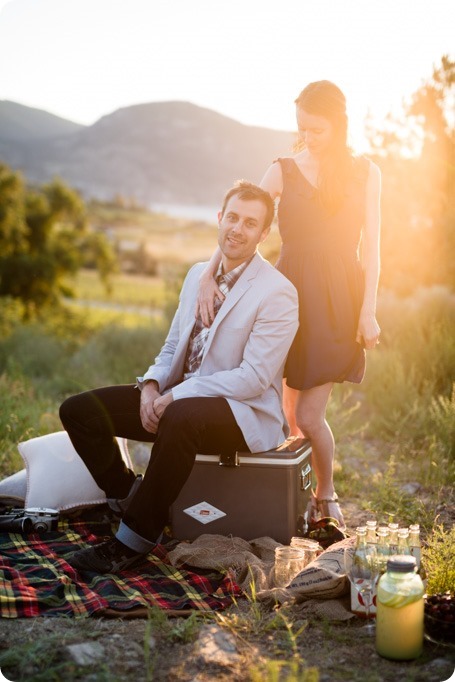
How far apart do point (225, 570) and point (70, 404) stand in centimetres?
105

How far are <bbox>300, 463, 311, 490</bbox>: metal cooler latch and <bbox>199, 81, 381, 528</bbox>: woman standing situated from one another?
0.22m

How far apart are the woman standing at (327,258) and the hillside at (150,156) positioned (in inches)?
1736

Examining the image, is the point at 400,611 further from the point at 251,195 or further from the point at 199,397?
the point at 251,195

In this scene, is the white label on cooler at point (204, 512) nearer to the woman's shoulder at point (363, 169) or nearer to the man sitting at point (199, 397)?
the man sitting at point (199, 397)

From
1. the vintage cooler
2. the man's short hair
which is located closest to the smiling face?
the man's short hair

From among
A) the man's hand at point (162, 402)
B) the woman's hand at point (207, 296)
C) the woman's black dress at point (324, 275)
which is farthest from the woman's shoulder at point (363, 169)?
the man's hand at point (162, 402)

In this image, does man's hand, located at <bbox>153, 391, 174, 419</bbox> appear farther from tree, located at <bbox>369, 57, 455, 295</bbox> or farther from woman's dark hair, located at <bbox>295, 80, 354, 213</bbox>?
tree, located at <bbox>369, 57, 455, 295</bbox>

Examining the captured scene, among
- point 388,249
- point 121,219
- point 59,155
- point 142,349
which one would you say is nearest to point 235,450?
point 142,349

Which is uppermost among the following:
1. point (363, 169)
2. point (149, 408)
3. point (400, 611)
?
point (363, 169)

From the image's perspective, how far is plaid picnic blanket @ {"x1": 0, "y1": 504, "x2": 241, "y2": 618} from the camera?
9.41ft

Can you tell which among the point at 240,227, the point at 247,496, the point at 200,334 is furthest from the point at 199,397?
the point at 240,227

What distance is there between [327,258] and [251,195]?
475 mm

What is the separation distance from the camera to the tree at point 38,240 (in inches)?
602

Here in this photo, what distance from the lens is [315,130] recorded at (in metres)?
3.48
